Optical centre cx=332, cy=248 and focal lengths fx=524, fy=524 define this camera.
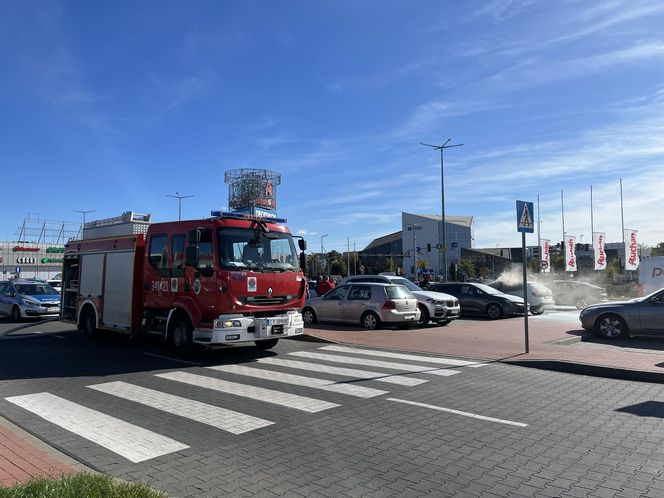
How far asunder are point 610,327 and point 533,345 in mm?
2971

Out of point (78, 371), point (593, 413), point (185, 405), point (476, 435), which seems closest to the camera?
point (476, 435)

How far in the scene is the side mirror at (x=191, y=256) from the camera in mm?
10602

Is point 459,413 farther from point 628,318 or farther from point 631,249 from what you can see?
point 631,249

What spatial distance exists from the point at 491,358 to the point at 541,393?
124 inches

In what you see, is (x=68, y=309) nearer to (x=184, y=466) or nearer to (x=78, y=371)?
(x=78, y=371)

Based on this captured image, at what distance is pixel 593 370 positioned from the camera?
31.3 feet

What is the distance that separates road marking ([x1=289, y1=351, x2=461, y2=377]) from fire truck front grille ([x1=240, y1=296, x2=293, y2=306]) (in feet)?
4.74

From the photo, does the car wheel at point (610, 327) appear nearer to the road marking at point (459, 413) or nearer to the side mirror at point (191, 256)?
the road marking at point (459, 413)

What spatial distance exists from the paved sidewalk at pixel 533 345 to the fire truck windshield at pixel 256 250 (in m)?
3.36

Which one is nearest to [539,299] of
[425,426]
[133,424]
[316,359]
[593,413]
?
[316,359]

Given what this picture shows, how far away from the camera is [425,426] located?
6.16 meters

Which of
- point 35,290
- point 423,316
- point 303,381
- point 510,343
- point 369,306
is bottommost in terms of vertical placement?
point 303,381

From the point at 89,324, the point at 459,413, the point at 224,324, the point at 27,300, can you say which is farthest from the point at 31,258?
the point at 459,413

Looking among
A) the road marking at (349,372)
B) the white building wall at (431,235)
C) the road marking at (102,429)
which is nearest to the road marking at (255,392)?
the road marking at (349,372)
